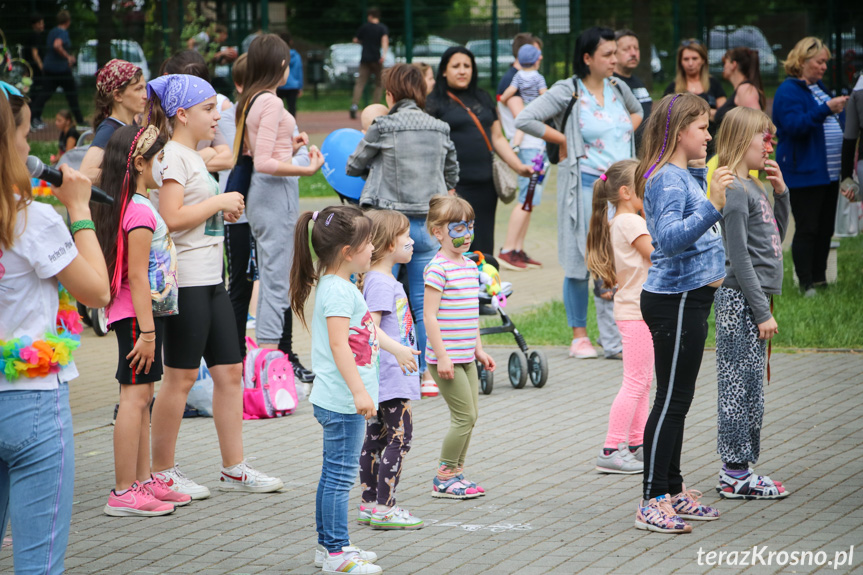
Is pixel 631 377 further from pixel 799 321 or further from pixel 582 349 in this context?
pixel 799 321

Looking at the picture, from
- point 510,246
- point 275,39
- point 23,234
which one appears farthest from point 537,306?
point 23,234

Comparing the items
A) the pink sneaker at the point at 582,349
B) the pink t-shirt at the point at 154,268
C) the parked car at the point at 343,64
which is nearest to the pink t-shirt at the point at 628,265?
the pink t-shirt at the point at 154,268

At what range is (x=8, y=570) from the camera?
446 centimetres

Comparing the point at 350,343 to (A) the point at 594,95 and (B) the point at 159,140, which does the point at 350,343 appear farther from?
(A) the point at 594,95

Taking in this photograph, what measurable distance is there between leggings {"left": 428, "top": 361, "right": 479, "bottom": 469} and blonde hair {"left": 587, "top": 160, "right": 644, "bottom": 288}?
40.9 inches

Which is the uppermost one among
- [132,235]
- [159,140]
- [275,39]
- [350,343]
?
[275,39]

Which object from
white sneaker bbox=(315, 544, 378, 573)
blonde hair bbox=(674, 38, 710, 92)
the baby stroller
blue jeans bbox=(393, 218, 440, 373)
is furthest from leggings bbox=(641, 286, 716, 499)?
blonde hair bbox=(674, 38, 710, 92)

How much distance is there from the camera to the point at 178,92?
5.21 meters

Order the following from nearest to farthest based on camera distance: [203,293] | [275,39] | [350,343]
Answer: [350,343], [203,293], [275,39]

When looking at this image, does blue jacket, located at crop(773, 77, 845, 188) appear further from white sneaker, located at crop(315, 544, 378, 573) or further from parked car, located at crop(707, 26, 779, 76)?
parked car, located at crop(707, 26, 779, 76)

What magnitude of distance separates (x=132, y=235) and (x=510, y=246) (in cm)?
833

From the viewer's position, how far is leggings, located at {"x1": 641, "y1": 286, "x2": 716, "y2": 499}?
466cm

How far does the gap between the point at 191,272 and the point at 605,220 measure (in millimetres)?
2275

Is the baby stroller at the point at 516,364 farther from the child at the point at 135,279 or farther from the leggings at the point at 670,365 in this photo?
the child at the point at 135,279
